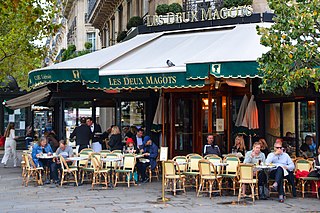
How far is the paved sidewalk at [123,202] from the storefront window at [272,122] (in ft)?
16.0

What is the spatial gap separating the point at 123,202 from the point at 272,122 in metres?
7.42

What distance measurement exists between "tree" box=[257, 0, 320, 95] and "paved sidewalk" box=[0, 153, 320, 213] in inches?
105

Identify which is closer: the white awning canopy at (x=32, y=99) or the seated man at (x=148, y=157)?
the seated man at (x=148, y=157)

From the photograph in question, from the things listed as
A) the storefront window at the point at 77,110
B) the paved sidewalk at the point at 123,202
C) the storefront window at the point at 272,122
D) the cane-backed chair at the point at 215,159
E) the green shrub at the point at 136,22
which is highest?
the green shrub at the point at 136,22

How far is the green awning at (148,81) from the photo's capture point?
49.8 ft

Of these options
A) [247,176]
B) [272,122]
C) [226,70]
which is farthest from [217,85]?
[247,176]

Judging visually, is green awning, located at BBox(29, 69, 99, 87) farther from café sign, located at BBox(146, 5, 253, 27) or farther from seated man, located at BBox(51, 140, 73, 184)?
café sign, located at BBox(146, 5, 253, 27)

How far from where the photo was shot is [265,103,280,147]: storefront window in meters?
17.8

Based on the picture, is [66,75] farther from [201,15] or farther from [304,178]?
[304,178]

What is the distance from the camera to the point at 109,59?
17.3 m

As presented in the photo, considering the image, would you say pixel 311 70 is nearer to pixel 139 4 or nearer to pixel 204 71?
pixel 204 71

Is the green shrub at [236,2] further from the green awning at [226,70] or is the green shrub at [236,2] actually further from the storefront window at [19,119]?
the storefront window at [19,119]

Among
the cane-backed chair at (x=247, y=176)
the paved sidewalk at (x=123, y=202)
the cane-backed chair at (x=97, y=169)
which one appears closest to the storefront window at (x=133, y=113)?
the cane-backed chair at (x=97, y=169)

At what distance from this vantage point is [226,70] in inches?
554
